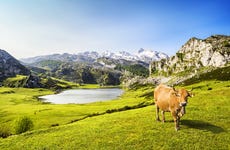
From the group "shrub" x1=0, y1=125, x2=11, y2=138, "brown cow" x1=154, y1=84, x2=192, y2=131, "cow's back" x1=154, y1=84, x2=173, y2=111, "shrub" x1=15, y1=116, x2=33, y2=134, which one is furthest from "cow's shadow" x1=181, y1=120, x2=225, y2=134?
"shrub" x1=15, y1=116, x2=33, y2=134

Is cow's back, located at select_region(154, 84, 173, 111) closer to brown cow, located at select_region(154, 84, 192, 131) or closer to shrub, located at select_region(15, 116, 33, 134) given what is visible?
brown cow, located at select_region(154, 84, 192, 131)

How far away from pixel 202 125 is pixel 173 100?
5.55 metres

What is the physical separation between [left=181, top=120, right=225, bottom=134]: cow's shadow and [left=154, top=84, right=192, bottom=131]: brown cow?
267 cm

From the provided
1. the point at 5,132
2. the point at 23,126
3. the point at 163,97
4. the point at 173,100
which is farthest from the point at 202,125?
the point at 5,132

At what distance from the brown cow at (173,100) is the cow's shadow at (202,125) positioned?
105 inches

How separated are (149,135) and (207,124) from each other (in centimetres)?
786

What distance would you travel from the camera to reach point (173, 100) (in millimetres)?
23672

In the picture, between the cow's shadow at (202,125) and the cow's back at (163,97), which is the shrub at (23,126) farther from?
the cow's shadow at (202,125)

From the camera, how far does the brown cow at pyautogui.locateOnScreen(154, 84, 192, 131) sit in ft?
70.8

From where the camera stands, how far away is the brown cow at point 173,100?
21594mm

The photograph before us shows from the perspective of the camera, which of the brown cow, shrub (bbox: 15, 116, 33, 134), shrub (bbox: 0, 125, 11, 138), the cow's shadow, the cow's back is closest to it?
the brown cow

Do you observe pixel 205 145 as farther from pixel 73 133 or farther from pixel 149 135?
pixel 73 133

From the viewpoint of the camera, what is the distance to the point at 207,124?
26.8m

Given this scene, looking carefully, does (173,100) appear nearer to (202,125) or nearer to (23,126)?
(202,125)
